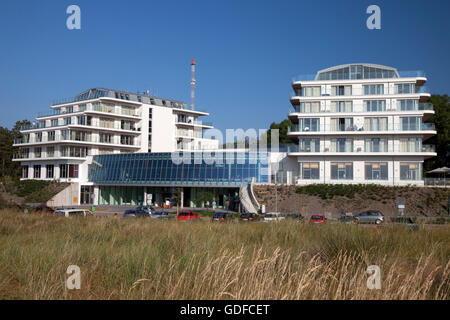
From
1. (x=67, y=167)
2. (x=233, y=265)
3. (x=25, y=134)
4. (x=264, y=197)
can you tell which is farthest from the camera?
(x=25, y=134)

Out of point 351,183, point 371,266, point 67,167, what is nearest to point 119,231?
point 371,266

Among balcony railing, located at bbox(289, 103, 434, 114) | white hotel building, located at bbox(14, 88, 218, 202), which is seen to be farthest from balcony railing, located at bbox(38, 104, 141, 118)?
balcony railing, located at bbox(289, 103, 434, 114)

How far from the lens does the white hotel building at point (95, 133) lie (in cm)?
7000

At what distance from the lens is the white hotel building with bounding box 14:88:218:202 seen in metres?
70.0

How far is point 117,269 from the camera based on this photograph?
7.10 m

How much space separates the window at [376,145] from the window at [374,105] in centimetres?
413

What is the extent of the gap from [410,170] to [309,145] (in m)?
13.6

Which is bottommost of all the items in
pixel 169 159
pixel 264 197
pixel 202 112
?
pixel 264 197

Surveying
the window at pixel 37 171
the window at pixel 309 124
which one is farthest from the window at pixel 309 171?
the window at pixel 37 171

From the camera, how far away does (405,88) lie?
2122 inches

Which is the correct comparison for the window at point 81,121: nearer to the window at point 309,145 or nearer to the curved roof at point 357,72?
the window at point 309,145

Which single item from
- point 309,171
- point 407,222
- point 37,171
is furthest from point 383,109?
point 37,171
